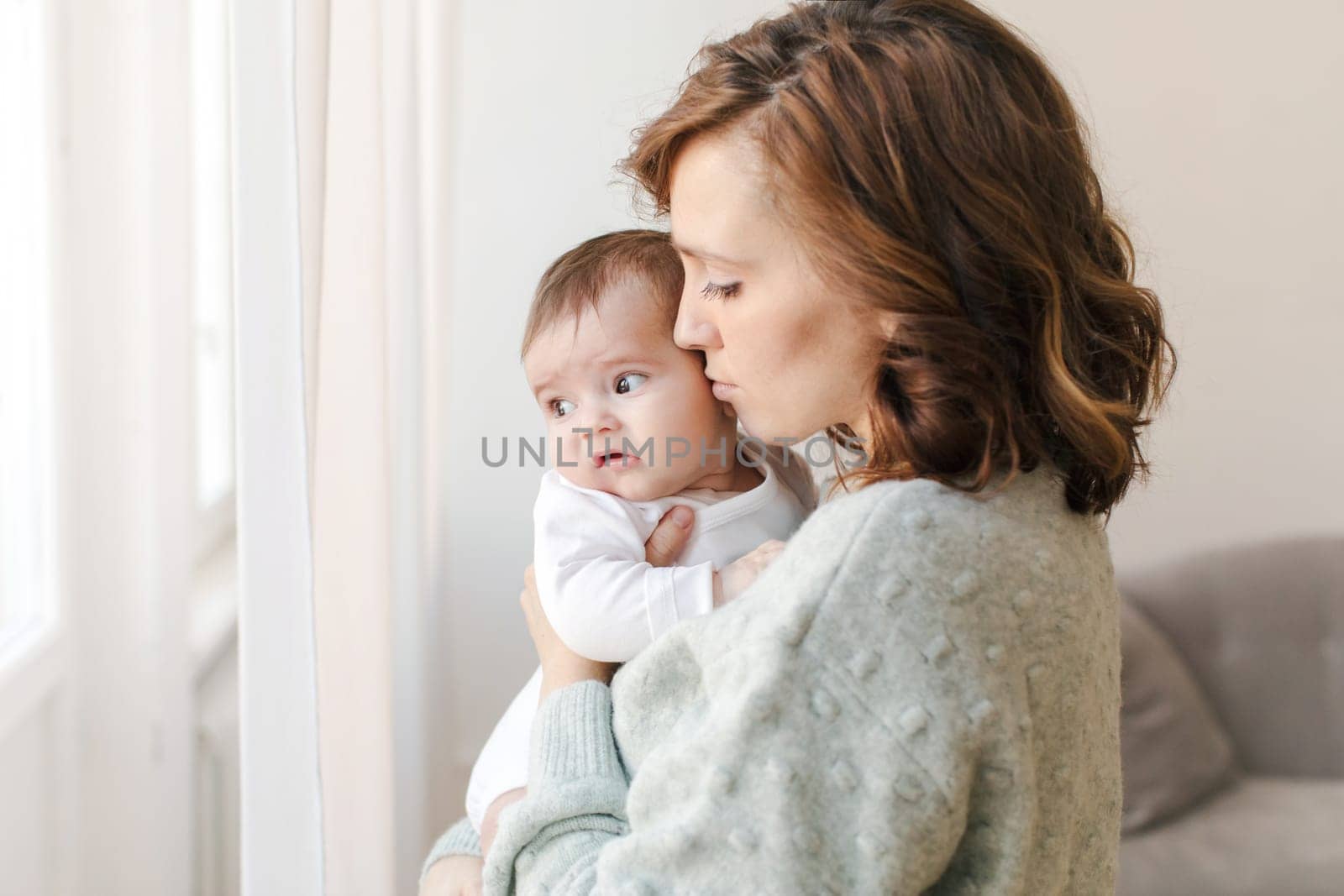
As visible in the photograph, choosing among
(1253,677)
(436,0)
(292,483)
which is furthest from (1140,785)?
(436,0)

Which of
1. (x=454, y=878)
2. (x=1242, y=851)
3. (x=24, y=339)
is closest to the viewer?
(x=454, y=878)

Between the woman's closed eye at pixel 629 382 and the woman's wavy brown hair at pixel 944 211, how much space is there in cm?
35

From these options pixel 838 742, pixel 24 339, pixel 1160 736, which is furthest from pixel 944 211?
pixel 1160 736

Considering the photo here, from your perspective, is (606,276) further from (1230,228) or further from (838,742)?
(1230,228)

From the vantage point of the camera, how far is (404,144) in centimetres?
166

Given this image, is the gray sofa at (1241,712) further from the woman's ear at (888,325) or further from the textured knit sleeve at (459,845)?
the woman's ear at (888,325)

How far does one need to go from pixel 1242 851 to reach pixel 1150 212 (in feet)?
3.96

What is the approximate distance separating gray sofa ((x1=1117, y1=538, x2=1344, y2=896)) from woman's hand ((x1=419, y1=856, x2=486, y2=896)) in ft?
4.22

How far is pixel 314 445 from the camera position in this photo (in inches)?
40.8

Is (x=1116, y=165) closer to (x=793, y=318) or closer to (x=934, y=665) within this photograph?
(x=793, y=318)

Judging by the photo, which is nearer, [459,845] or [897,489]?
[897,489]

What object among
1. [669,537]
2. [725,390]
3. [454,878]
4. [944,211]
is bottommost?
[454,878]

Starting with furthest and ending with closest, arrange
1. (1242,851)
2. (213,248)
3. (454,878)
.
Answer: (213,248) → (1242,851) → (454,878)

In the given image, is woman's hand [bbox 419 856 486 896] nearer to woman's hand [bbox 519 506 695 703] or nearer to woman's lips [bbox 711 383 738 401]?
woman's hand [bbox 519 506 695 703]
